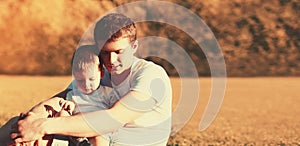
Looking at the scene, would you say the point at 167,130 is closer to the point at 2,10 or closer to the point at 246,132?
the point at 246,132

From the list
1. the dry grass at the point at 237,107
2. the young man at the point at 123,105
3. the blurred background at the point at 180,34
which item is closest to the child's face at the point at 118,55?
the young man at the point at 123,105

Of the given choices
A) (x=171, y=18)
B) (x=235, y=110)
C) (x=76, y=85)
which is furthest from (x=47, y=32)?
(x=76, y=85)

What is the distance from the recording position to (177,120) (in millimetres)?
15781

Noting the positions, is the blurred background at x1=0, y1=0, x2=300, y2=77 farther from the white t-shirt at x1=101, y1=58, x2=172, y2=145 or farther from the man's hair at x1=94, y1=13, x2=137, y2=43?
the man's hair at x1=94, y1=13, x2=137, y2=43

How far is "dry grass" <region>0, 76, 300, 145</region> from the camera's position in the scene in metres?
13.9

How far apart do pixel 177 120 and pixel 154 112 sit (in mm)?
9142

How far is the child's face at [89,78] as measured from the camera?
6.73m

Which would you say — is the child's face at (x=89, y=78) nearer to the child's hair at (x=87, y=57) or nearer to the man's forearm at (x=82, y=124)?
the child's hair at (x=87, y=57)

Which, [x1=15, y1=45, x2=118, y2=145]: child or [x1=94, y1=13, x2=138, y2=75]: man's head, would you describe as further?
[x1=15, y1=45, x2=118, y2=145]: child

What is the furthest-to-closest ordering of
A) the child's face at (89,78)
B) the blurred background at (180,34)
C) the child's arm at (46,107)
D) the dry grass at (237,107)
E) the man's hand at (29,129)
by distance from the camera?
the blurred background at (180,34) → the dry grass at (237,107) → the child's face at (89,78) → the child's arm at (46,107) → the man's hand at (29,129)

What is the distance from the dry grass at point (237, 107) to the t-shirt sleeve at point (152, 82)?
543cm

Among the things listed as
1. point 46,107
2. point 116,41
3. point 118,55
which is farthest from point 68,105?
point 116,41

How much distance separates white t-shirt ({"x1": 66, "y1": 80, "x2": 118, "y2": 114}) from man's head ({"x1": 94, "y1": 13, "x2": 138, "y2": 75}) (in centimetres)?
36

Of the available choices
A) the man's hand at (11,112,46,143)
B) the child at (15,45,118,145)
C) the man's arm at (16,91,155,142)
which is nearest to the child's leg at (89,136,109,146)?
the child at (15,45,118,145)
